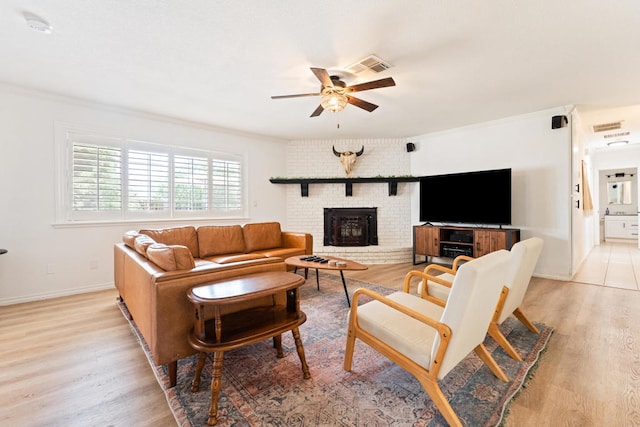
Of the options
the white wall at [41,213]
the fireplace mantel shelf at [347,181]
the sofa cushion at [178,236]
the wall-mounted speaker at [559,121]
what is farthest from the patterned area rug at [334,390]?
the fireplace mantel shelf at [347,181]

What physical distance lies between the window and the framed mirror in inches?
433

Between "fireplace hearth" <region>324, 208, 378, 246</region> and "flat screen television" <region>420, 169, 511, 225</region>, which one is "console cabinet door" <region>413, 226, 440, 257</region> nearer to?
"flat screen television" <region>420, 169, 511, 225</region>

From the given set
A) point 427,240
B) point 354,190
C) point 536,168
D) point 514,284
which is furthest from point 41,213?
point 536,168

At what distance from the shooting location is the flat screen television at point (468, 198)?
4.27 m

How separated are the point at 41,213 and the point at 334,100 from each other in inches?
152

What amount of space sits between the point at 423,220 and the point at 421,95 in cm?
246

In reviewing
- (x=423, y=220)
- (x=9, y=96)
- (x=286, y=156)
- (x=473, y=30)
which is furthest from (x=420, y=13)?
(x=9, y=96)

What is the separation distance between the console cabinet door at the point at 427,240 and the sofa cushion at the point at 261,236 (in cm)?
258

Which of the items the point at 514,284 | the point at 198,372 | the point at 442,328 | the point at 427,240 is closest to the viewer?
the point at 442,328

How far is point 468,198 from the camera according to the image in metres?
4.62

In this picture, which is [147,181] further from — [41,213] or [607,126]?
[607,126]

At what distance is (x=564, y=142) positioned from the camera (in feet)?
13.1

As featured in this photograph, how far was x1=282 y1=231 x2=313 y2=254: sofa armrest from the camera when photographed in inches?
171

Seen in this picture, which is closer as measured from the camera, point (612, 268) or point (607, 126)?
point (612, 268)
